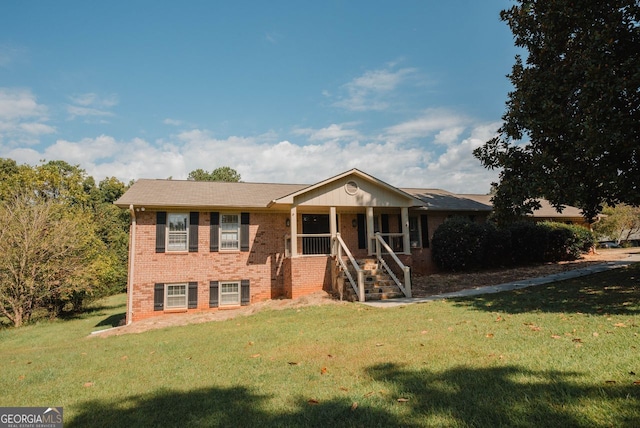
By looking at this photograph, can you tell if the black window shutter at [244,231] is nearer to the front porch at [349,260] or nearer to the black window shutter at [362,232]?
the front porch at [349,260]

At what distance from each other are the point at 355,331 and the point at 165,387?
3776 millimetres

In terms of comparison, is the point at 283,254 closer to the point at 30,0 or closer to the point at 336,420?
the point at 30,0

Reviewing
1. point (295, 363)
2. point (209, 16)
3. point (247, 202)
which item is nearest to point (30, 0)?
point (209, 16)

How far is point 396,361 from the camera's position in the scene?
5109mm

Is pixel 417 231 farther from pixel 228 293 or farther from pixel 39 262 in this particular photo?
→ pixel 39 262

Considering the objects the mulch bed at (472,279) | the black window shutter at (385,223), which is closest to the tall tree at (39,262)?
the black window shutter at (385,223)

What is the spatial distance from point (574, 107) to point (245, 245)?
1240 cm

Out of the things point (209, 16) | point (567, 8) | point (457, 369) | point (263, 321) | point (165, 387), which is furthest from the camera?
point (209, 16)

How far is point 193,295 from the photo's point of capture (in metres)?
15.1

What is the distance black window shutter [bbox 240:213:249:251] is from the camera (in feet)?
52.2

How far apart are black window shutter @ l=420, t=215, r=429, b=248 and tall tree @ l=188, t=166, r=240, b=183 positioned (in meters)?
34.9

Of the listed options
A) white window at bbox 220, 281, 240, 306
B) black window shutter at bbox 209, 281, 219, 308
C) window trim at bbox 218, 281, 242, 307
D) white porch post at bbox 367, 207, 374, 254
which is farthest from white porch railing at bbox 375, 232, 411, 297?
black window shutter at bbox 209, 281, 219, 308

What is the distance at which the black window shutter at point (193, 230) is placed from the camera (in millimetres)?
15273

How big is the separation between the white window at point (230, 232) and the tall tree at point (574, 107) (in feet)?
33.5
